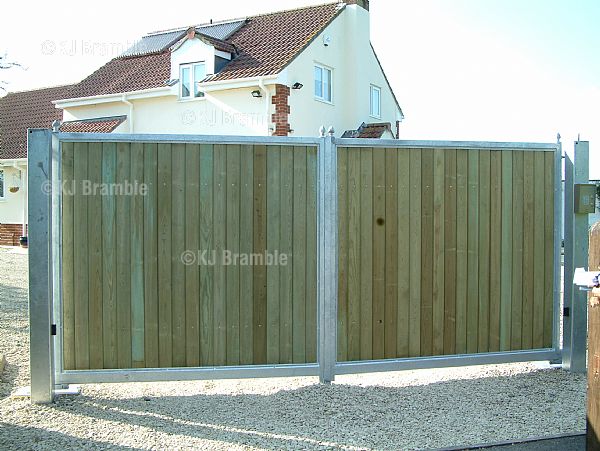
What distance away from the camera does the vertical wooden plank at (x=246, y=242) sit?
5.18 metres

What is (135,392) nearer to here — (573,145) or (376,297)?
(376,297)

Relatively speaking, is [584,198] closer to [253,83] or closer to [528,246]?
[528,246]

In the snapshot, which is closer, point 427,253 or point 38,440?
point 38,440

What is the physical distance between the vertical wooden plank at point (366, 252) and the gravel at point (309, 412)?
1.47 feet

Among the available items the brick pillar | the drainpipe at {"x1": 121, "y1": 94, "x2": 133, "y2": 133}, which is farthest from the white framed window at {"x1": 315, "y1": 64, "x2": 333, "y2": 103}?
the drainpipe at {"x1": 121, "y1": 94, "x2": 133, "y2": 133}

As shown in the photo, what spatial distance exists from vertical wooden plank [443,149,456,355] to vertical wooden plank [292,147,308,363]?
1.28 meters

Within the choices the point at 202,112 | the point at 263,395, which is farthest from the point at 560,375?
the point at 202,112

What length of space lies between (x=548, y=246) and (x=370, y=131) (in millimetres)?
14402

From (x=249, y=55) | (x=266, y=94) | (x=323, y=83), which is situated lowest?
(x=266, y=94)

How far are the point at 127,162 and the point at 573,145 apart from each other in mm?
4057

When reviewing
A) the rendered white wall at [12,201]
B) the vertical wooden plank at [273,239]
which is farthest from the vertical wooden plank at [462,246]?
the rendered white wall at [12,201]

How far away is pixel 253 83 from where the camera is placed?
17016 millimetres

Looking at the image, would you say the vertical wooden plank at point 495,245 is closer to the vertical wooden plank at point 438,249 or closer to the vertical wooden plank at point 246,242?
the vertical wooden plank at point 438,249

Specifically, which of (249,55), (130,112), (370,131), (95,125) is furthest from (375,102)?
(95,125)
